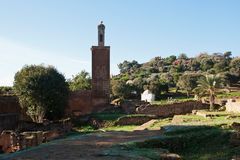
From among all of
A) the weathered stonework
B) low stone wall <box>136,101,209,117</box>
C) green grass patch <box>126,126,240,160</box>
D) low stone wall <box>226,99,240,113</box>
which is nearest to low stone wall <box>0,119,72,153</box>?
green grass patch <box>126,126,240,160</box>

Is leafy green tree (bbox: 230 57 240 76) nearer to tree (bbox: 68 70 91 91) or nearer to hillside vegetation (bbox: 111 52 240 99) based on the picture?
hillside vegetation (bbox: 111 52 240 99)

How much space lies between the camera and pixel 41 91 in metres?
35.0

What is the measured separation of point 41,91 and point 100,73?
9.34 m

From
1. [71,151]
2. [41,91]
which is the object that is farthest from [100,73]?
[71,151]

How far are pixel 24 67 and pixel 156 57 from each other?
102099mm

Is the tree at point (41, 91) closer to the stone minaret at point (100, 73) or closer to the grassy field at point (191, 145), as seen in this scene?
the stone minaret at point (100, 73)

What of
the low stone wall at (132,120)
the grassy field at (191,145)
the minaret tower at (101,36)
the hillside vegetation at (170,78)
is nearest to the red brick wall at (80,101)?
the minaret tower at (101,36)

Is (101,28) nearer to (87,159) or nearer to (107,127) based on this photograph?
(107,127)

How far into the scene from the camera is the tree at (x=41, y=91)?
115 ft

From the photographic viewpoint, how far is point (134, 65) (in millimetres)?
132500

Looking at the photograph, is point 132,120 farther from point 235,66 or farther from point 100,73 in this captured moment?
point 235,66

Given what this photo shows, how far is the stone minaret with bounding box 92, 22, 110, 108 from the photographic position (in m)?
42.6

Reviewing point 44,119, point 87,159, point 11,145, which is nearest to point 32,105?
point 44,119

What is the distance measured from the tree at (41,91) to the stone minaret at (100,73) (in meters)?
6.35
